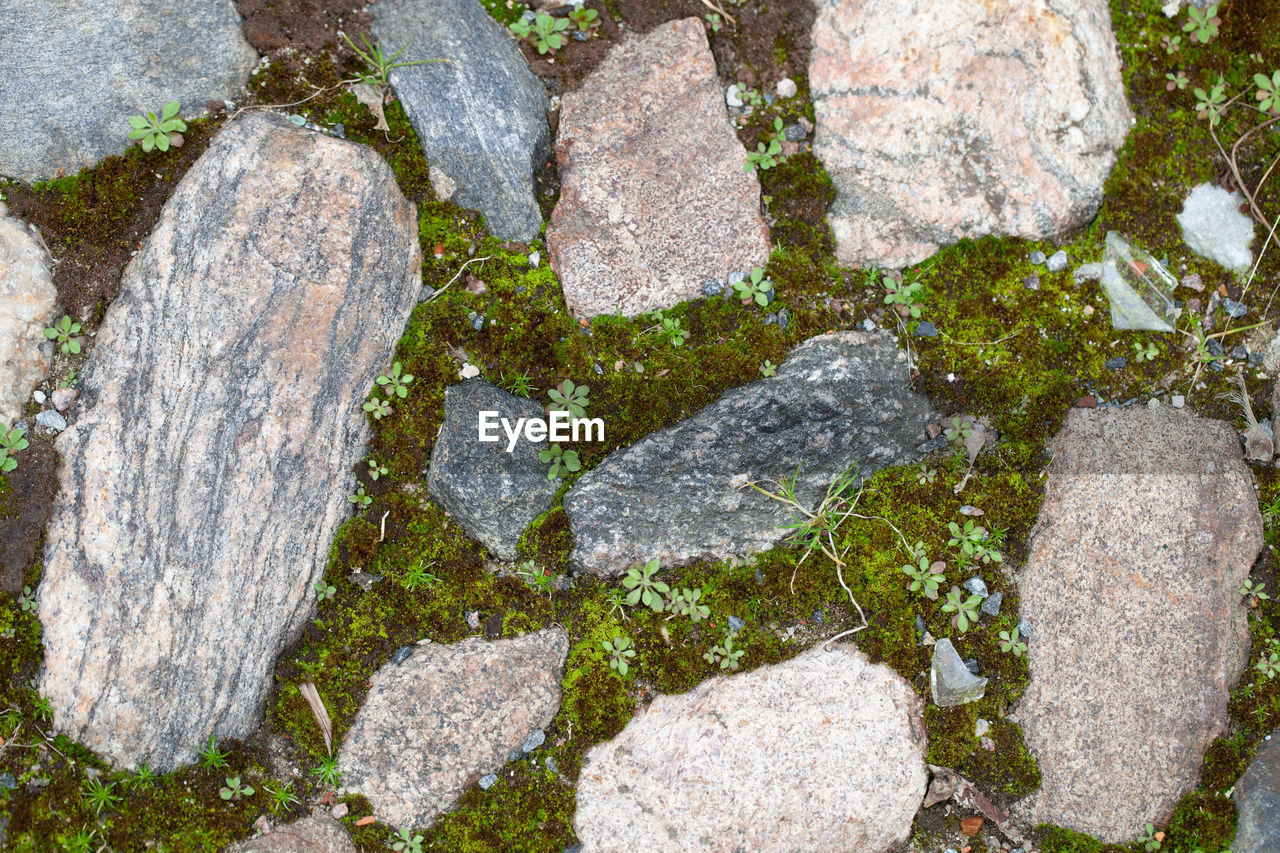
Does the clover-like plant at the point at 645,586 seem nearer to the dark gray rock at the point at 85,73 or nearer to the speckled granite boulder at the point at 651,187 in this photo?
the speckled granite boulder at the point at 651,187

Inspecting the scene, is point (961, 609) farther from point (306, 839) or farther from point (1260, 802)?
point (306, 839)

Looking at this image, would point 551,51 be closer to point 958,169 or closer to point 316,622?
point 958,169

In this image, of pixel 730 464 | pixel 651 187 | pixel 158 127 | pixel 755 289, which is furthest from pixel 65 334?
pixel 755 289

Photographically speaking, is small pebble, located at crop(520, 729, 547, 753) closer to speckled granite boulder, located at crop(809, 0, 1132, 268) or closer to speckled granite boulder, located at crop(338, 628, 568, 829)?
speckled granite boulder, located at crop(338, 628, 568, 829)

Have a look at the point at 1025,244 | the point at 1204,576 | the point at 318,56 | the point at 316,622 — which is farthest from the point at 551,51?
the point at 1204,576

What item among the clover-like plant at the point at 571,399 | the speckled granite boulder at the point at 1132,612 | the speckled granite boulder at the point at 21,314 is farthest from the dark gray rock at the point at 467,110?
the speckled granite boulder at the point at 1132,612
